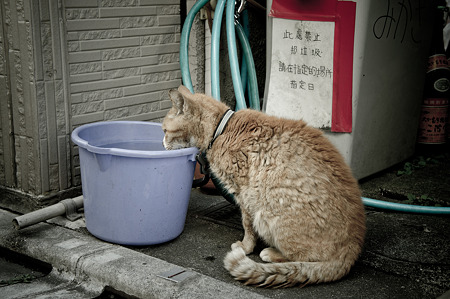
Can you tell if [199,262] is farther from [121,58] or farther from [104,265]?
[121,58]

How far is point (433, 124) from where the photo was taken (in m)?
5.41

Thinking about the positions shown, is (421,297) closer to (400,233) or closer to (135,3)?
(400,233)

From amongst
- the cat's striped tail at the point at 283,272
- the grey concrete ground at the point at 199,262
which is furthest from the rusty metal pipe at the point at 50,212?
the cat's striped tail at the point at 283,272

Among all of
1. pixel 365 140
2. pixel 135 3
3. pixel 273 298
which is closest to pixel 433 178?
pixel 365 140

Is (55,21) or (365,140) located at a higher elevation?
(55,21)

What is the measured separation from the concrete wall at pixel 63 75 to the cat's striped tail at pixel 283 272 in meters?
1.66

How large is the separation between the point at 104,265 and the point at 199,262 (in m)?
0.57

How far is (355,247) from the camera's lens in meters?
2.98

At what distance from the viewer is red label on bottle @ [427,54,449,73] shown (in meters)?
5.36

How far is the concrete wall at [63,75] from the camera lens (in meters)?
3.60

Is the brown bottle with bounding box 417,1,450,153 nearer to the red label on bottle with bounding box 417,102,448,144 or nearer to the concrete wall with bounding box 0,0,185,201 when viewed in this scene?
the red label on bottle with bounding box 417,102,448,144

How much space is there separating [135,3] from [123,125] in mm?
1071

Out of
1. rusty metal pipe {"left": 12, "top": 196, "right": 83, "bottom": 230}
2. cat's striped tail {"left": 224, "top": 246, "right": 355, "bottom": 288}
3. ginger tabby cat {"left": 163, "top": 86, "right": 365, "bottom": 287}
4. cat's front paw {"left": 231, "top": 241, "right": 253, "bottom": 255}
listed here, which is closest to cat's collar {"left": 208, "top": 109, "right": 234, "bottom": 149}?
ginger tabby cat {"left": 163, "top": 86, "right": 365, "bottom": 287}

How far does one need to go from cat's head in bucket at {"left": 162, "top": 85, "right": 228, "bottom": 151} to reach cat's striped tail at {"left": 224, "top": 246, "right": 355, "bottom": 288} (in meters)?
0.82
